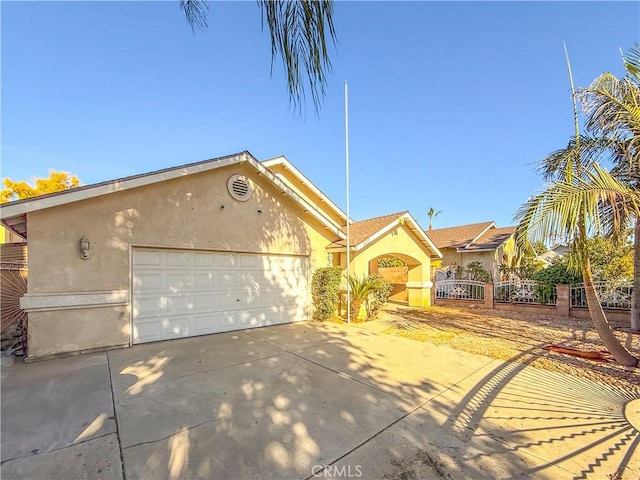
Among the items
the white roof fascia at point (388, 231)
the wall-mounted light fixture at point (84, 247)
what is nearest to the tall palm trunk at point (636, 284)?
the white roof fascia at point (388, 231)

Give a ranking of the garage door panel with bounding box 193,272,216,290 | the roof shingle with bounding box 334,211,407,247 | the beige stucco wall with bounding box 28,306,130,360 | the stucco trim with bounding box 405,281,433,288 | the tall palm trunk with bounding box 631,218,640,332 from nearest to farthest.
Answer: the beige stucco wall with bounding box 28,306,130,360 → the tall palm trunk with bounding box 631,218,640,332 → the garage door panel with bounding box 193,272,216,290 → the roof shingle with bounding box 334,211,407,247 → the stucco trim with bounding box 405,281,433,288

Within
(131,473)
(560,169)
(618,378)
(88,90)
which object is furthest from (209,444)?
(88,90)

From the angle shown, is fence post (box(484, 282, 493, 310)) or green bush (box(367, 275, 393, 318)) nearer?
green bush (box(367, 275, 393, 318))

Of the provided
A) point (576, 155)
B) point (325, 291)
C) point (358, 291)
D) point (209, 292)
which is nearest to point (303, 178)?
point (325, 291)

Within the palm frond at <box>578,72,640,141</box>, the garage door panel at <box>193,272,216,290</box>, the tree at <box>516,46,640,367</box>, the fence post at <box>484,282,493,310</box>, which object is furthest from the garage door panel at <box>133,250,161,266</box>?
A: the fence post at <box>484,282,493,310</box>

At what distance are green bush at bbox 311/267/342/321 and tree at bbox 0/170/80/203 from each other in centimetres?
3531

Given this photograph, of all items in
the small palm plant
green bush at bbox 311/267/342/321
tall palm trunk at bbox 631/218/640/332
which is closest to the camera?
tall palm trunk at bbox 631/218/640/332

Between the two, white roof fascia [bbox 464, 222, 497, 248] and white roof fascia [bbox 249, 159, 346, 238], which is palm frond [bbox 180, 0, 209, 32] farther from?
white roof fascia [bbox 464, 222, 497, 248]

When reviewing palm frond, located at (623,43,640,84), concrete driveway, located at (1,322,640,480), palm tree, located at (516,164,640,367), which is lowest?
concrete driveway, located at (1,322,640,480)

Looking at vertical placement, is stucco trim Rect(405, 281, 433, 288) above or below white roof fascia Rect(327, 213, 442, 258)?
below

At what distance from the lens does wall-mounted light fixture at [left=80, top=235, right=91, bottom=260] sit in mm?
6715

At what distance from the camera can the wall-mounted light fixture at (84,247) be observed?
6.71 m

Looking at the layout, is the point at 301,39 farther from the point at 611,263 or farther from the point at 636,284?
the point at 611,263

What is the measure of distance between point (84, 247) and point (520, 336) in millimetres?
12099
